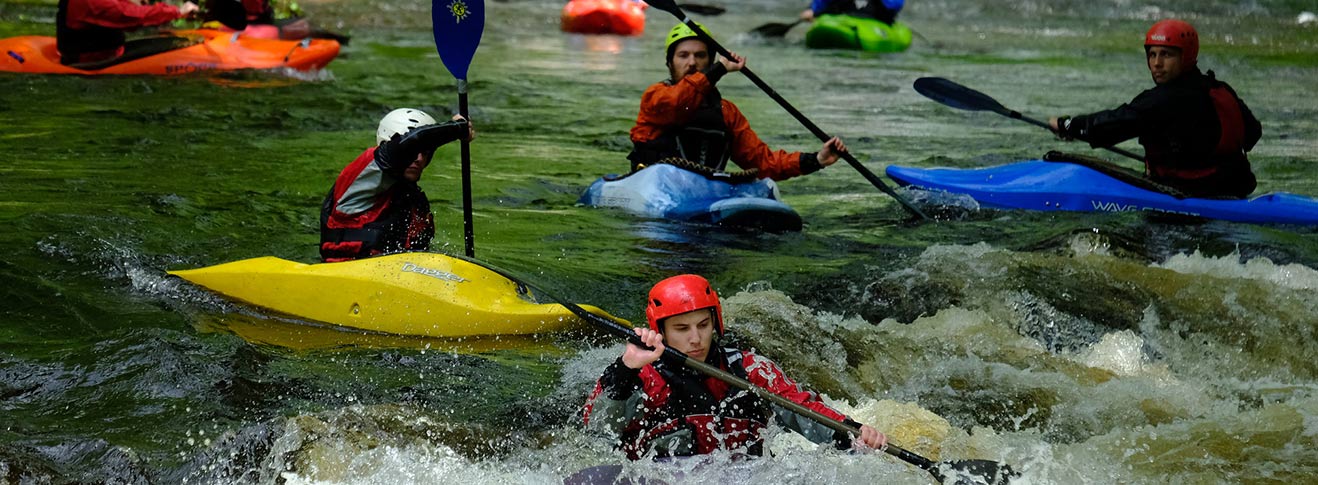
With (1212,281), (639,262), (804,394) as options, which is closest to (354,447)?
(804,394)

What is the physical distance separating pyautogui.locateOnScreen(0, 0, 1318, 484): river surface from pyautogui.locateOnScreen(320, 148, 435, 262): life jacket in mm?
371

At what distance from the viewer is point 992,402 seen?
16.1ft

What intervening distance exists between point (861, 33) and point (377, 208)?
12056 millimetres

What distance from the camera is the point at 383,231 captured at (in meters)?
5.44

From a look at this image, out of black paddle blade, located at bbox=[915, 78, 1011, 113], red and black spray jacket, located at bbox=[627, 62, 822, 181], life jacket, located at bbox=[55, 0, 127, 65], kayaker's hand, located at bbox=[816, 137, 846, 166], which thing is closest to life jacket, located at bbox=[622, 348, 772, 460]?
kayaker's hand, located at bbox=[816, 137, 846, 166]

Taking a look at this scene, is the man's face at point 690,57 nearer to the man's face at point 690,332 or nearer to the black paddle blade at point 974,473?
the man's face at point 690,332

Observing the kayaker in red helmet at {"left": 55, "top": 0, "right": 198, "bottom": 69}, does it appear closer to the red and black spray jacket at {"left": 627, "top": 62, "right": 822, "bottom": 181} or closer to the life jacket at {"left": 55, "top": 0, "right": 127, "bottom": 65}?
the life jacket at {"left": 55, "top": 0, "right": 127, "bottom": 65}

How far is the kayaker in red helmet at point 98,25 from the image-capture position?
11219 millimetres

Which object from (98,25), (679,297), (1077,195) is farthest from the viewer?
(98,25)

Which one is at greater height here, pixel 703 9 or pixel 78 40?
pixel 78 40

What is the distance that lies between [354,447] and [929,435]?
182 centimetres

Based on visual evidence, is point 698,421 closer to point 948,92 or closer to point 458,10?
point 458,10

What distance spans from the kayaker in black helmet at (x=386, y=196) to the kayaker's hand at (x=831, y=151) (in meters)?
2.01

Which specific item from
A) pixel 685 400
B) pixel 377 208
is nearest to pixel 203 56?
pixel 377 208
